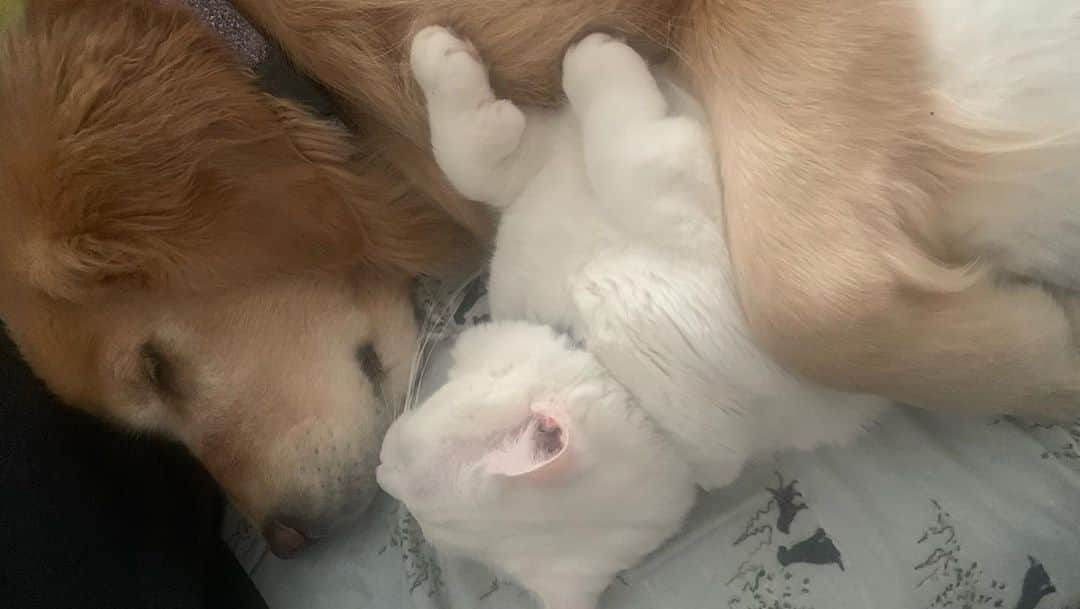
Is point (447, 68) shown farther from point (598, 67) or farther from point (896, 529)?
point (896, 529)

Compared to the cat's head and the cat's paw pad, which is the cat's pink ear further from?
the cat's paw pad

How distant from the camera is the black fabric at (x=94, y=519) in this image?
3.42 feet

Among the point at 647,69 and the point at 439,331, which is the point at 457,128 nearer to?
the point at 647,69

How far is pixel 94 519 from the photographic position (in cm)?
111

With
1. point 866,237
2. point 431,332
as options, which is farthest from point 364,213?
point 866,237

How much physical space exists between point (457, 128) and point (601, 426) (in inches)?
15.0

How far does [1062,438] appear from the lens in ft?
3.26

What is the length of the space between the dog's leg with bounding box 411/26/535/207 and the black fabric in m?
0.62

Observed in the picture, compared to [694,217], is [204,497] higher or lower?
lower

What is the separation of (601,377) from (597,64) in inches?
13.6

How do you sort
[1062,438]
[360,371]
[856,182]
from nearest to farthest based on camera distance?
1. [856,182]
2. [1062,438]
3. [360,371]

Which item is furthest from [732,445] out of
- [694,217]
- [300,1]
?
[300,1]

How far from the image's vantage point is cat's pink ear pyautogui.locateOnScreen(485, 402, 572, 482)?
853mm

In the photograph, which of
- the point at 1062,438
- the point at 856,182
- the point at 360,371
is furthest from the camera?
the point at 360,371
